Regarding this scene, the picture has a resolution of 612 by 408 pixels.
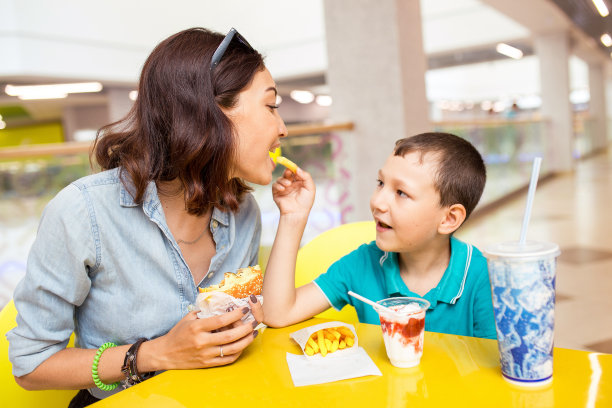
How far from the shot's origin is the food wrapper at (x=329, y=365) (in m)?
0.87

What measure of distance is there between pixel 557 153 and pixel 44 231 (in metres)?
11.4

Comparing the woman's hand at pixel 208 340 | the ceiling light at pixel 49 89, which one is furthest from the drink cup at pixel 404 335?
the ceiling light at pixel 49 89

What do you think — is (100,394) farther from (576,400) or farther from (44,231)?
(576,400)

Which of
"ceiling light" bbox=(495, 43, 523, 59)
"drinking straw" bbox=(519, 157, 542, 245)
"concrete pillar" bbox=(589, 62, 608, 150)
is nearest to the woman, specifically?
"drinking straw" bbox=(519, 157, 542, 245)

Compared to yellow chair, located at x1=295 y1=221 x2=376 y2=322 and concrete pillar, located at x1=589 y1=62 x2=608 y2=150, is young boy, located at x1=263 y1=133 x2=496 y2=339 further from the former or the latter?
concrete pillar, located at x1=589 y1=62 x2=608 y2=150

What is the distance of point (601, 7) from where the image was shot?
8320mm

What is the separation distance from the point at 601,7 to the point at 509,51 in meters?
5.19

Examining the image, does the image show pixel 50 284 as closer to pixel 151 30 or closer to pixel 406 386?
pixel 406 386

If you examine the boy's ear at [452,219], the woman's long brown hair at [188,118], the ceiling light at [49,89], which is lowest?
the boy's ear at [452,219]

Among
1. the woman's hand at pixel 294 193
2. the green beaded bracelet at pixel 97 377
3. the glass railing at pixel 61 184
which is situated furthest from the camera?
the glass railing at pixel 61 184

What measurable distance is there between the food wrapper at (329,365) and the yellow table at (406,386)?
0.04 ft

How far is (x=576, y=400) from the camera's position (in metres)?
0.72

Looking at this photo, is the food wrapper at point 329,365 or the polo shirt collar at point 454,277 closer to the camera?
the food wrapper at point 329,365

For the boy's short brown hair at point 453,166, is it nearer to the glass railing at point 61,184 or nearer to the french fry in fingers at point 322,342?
the french fry in fingers at point 322,342
